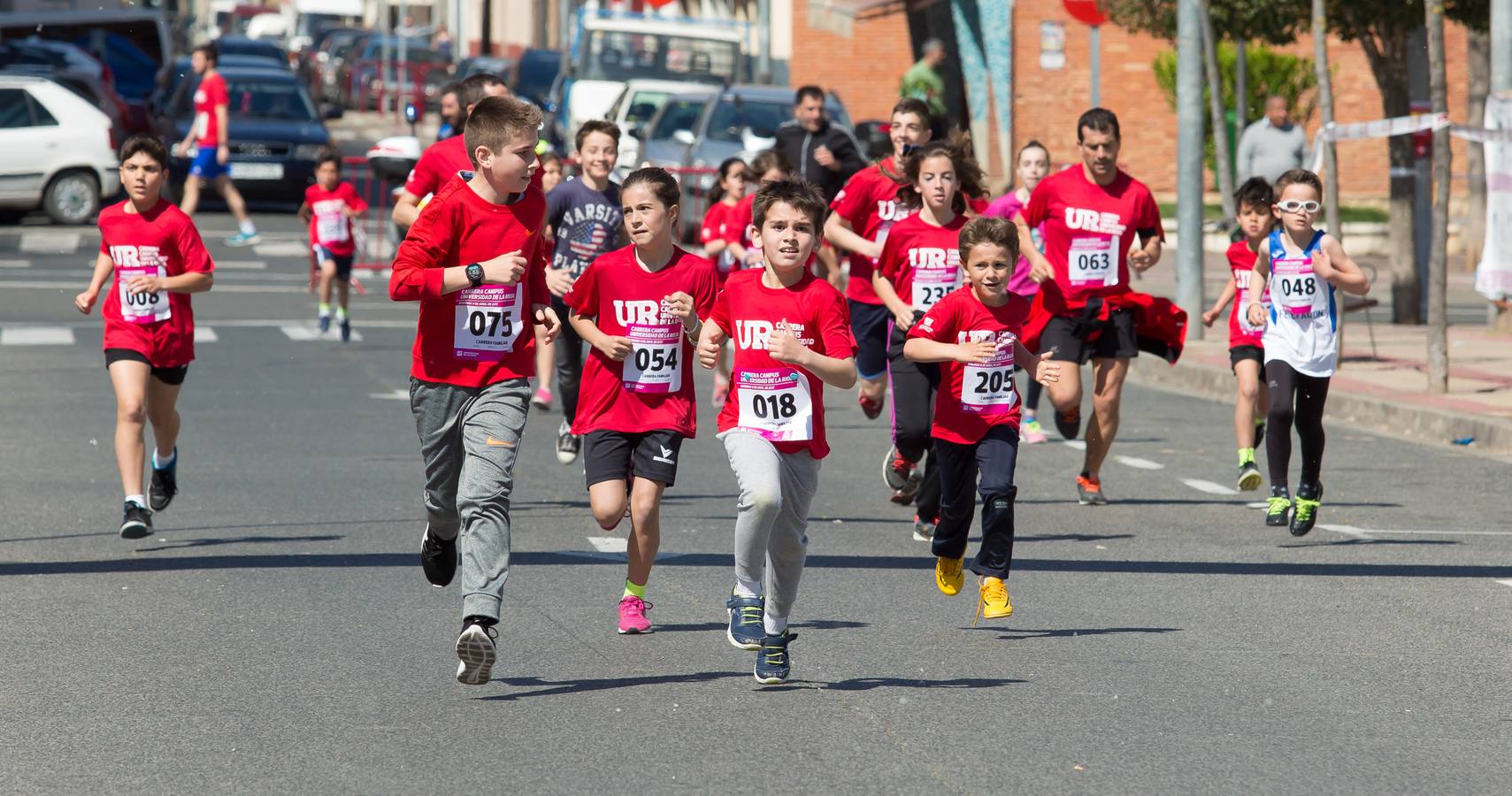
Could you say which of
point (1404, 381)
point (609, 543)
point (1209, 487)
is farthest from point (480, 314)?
point (1404, 381)

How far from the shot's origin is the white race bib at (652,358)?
7254mm

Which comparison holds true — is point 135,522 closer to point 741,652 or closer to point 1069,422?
point 741,652

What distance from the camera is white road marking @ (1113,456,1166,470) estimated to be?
12.4m

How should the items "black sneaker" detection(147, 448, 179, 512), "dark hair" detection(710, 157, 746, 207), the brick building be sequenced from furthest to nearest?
the brick building, "dark hair" detection(710, 157, 746, 207), "black sneaker" detection(147, 448, 179, 512)

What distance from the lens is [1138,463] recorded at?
12586 millimetres

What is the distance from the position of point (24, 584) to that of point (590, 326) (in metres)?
2.66

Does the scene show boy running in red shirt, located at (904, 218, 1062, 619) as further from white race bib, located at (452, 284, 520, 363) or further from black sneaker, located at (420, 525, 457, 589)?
black sneaker, located at (420, 525, 457, 589)

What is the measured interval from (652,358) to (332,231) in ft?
39.9

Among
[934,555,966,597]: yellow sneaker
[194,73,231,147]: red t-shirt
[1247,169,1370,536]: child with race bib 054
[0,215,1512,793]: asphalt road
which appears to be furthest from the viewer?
[194,73,231,147]: red t-shirt

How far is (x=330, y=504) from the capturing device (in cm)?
1055

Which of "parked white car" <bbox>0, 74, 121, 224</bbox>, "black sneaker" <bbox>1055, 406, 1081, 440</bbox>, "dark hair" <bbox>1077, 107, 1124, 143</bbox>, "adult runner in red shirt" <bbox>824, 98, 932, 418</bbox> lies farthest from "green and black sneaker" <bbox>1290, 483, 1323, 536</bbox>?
"parked white car" <bbox>0, 74, 121, 224</bbox>

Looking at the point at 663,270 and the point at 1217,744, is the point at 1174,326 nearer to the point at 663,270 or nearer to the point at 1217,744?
the point at 663,270

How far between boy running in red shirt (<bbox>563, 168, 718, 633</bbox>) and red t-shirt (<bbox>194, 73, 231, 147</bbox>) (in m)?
20.3

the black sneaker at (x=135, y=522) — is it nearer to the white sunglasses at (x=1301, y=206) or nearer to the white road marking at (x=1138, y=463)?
the white sunglasses at (x=1301, y=206)
